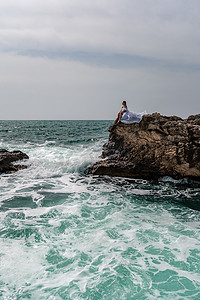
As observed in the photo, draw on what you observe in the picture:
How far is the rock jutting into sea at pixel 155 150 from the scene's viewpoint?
8.91 metres

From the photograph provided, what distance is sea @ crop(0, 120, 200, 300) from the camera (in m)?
3.57

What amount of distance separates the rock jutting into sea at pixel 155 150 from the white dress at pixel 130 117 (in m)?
0.16

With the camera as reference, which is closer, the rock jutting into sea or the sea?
the sea

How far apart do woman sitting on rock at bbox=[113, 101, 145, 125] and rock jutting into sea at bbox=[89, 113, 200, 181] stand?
0.55 ft

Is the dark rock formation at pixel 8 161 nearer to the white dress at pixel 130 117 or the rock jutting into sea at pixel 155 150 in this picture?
the rock jutting into sea at pixel 155 150

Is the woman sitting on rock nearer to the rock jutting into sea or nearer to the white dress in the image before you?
the white dress

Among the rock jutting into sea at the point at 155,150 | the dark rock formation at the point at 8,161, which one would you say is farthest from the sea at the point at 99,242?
the dark rock formation at the point at 8,161

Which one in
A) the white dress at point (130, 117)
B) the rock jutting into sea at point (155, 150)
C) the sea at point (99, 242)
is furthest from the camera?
the white dress at point (130, 117)

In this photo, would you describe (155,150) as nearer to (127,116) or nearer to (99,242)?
(127,116)

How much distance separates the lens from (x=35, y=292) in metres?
3.43

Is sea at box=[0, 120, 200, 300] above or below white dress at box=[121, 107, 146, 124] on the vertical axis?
below

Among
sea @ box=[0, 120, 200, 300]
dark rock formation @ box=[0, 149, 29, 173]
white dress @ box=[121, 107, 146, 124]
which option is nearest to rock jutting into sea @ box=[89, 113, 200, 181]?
white dress @ box=[121, 107, 146, 124]

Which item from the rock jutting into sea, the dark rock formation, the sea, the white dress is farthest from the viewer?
the dark rock formation

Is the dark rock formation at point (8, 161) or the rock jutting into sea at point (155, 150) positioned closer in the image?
the rock jutting into sea at point (155, 150)
